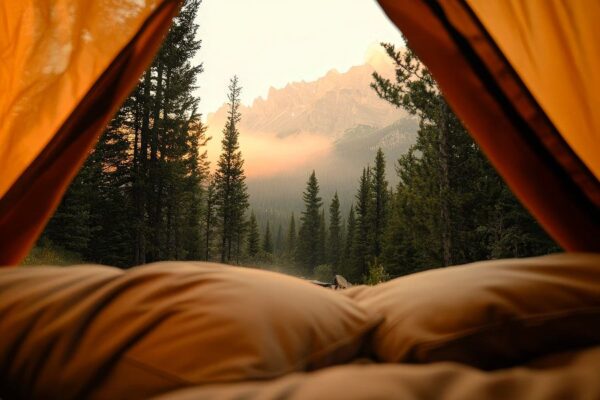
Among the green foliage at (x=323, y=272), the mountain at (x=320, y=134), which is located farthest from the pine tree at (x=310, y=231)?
the mountain at (x=320, y=134)

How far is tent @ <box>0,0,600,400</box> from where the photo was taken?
0.51m

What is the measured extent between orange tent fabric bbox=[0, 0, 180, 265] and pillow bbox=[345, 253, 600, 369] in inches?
49.4

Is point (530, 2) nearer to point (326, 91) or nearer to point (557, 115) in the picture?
point (557, 115)

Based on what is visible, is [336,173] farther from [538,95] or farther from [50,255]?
[538,95]

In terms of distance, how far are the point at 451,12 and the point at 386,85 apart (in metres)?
7.78

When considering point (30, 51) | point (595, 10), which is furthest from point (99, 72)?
point (595, 10)

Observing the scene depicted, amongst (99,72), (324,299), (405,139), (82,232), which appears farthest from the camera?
(405,139)

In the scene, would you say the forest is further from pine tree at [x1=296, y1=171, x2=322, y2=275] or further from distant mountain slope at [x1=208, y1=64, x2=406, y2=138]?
distant mountain slope at [x1=208, y1=64, x2=406, y2=138]

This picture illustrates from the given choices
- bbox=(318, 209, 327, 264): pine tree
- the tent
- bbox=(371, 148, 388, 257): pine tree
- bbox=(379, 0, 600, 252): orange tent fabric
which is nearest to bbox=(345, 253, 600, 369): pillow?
the tent

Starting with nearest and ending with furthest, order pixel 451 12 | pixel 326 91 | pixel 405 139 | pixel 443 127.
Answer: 1. pixel 451 12
2. pixel 443 127
3. pixel 405 139
4. pixel 326 91

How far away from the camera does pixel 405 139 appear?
10138 centimetres

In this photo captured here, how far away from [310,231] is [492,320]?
33.0 meters

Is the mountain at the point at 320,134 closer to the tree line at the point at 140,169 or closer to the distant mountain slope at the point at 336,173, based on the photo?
the distant mountain slope at the point at 336,173

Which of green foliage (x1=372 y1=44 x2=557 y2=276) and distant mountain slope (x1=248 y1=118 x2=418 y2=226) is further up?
distant mountain slope (x1=248 y1=118 x2=418 y2=226)
